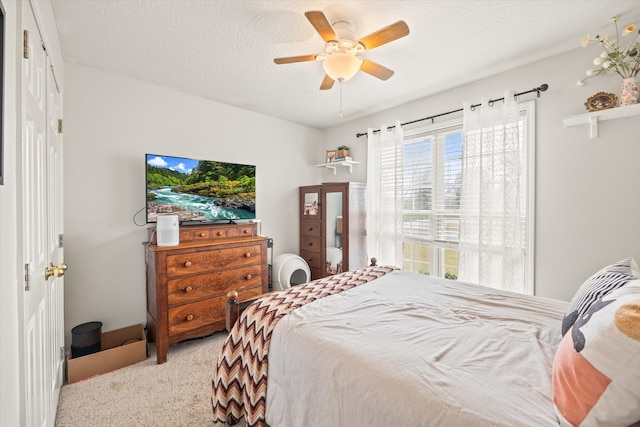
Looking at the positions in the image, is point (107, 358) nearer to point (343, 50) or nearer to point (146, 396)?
point (146, 396)

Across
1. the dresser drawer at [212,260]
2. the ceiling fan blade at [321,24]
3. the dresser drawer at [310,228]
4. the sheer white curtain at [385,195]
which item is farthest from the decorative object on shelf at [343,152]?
the ceiling fan blade at [321,24]

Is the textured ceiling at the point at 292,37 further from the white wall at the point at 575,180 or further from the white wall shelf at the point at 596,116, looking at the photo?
the white wall shelf at the point at 596,116

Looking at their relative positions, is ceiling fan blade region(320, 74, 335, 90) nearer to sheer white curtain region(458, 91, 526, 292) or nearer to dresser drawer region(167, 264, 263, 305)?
sheer white curtain region(458, 91, 526, 292)

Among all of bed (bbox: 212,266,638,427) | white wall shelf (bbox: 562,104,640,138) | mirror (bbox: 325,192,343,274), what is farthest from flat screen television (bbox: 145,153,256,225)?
white wall shelf (bbox: 562,104,640,138)

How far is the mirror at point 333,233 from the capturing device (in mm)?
3576

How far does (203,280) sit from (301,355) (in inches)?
64.4

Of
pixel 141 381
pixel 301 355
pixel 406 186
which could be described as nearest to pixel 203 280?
pixel 141 381

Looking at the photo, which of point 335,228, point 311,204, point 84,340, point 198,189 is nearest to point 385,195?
point 335,228

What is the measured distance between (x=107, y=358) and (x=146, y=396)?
57cm

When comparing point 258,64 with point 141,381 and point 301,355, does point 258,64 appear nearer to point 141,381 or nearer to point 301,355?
point 301,355

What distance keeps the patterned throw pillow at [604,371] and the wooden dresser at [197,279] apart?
2.42 meters

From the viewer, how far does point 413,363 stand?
3.36 feet

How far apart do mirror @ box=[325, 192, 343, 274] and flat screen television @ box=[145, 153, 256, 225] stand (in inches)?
37.5

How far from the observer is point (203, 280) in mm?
2531
